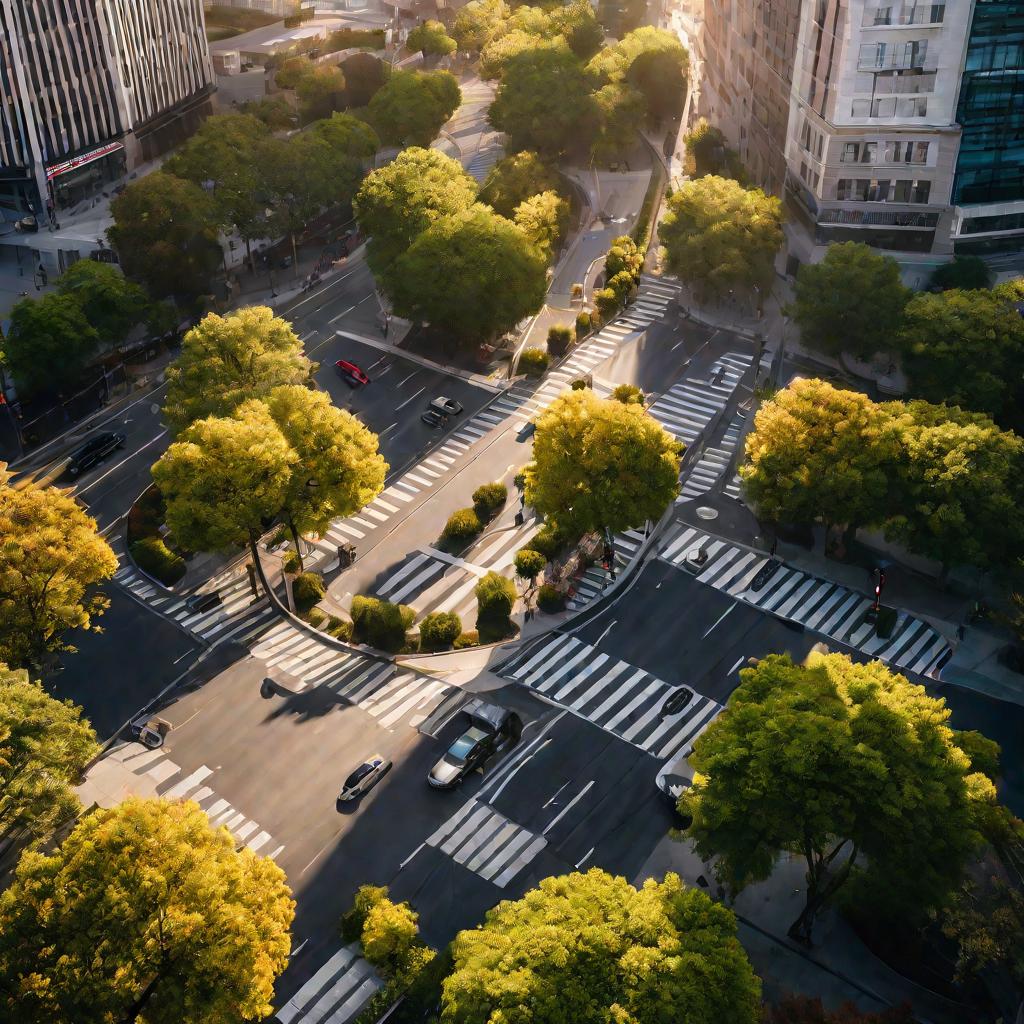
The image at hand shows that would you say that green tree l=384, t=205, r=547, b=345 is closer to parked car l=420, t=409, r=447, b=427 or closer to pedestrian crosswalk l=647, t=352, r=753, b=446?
parked car l=420, t=409, r=447, b=427

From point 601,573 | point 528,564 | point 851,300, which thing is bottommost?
point 601,573

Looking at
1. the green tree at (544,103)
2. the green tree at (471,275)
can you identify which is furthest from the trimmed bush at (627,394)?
the green tree at (544,103)

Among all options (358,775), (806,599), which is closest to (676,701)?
(806,599)

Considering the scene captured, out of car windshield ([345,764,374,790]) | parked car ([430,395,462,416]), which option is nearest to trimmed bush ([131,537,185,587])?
car windshield ([345,764,374,790])

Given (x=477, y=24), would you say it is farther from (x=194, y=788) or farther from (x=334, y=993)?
(x=334, y=993)

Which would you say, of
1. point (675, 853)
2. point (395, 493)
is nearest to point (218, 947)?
point (675, 853)
